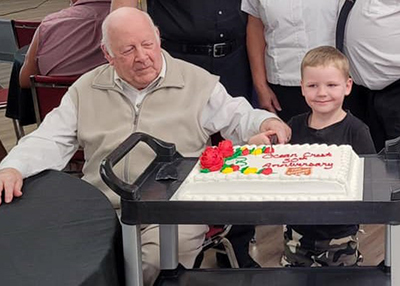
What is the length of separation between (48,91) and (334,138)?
4.49 ft

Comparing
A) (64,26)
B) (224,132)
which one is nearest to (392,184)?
(224,132)

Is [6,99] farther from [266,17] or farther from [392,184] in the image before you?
[392,184]

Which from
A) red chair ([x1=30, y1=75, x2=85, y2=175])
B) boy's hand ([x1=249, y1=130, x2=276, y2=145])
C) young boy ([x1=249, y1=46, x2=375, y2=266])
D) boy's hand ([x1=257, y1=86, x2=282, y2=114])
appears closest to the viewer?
boy's hand ([x1=249, y1=130, x2=276, y2=145])

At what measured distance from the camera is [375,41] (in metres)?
2.54

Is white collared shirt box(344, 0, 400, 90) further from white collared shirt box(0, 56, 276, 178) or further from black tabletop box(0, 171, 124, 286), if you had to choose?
black tabletop box(0, 171, 124, 286)

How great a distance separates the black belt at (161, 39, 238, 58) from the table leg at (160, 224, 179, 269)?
3.47 feet

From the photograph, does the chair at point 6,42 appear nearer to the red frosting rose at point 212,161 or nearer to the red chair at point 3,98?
the red chair at point 3,98

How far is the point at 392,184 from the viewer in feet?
5.36

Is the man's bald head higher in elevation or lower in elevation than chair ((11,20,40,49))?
higher

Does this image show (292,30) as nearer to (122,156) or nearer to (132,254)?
(122,156)

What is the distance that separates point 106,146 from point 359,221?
1034 mm

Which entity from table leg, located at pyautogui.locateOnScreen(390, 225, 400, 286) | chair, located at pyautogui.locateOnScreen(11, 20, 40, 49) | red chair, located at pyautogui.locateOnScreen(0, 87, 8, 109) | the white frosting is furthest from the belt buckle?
chair, located at pyautogui.locateOnScreen(11, 20, 40, 49)

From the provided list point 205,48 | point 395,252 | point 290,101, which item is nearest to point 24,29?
point 205,48

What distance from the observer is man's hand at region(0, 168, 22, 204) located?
73.5 inches
